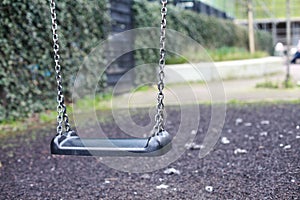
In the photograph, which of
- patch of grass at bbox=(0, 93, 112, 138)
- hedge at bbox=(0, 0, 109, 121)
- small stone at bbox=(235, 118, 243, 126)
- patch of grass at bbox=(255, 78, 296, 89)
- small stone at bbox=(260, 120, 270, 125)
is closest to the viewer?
small stone at bbox=(260, 120, 270, 125)

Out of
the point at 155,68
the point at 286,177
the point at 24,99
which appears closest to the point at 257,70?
the point at 155,68

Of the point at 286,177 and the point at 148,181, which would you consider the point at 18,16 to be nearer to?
the point at 148,181

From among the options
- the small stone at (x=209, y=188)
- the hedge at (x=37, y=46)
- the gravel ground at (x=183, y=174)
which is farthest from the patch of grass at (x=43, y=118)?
the small stone at (x=209, y=188)

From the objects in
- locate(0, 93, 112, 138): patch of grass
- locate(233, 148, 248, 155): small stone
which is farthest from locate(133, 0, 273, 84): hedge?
locate(233, 148, 248, 155): small stone

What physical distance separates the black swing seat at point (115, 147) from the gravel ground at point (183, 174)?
0.34 metres

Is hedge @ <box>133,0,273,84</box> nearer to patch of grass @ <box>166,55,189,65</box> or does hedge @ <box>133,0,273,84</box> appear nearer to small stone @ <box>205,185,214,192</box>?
patch of grass @ <box>166,55,189,65</box>

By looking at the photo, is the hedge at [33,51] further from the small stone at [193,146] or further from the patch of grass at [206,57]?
the patch of grass at [206,57]

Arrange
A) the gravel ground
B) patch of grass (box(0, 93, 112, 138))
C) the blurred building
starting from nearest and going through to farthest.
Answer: the gravel ground < patch of grass (box(0, 93, 112, 138)) < the blurred building

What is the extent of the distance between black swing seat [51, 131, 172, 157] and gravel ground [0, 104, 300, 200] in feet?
1.12

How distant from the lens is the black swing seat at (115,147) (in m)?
1.41

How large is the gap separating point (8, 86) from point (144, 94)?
8.10 feet

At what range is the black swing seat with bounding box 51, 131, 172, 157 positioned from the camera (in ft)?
4.62

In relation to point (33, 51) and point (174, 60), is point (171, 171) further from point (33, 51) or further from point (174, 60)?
point (174, 60)

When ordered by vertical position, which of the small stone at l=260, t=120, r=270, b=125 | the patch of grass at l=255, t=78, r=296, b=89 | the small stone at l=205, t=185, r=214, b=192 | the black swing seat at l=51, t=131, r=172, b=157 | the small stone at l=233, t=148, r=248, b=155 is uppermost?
the black swing seat at l=51, t=131, r=172, b=157
